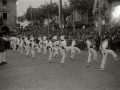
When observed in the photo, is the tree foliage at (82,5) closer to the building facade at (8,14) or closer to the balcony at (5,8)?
the building facade at (8,14)

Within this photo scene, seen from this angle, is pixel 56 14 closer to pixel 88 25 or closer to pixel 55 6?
pixel 55 6

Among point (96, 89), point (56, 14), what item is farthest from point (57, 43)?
Result: point (56, 14)

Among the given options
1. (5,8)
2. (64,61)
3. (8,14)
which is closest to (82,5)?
(8,14)

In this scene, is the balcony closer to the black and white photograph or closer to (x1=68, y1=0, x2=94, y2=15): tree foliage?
the black and white photograph

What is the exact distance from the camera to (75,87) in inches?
265

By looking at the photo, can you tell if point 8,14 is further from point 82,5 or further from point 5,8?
point 82,5

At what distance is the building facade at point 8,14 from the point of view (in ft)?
156

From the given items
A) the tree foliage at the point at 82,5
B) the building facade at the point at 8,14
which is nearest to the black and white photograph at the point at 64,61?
the tree foliage at the point at 82,5

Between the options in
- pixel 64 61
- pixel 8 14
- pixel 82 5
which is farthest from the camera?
pixel 8 14

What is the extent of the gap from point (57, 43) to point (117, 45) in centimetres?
962

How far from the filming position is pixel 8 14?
48219 mm

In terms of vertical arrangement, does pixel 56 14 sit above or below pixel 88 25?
above

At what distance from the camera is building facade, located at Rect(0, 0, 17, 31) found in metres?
47.4

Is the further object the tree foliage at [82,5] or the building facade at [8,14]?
the building facade at [8,14]
